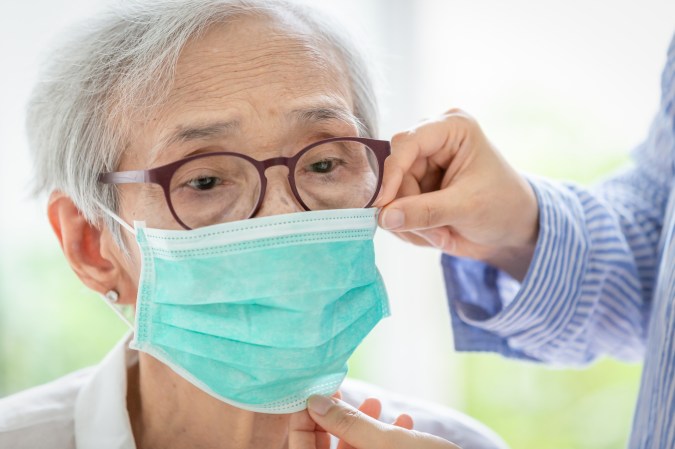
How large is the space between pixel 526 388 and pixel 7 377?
6.97ft

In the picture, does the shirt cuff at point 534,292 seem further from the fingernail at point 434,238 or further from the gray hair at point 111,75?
the gray hair at point 111,75

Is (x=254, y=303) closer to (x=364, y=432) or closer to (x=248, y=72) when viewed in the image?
(x=364, y=432)

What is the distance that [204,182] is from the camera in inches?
57.3

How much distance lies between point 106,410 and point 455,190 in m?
0.88

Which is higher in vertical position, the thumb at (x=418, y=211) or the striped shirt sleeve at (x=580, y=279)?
the thumb at (x=418, y=211)

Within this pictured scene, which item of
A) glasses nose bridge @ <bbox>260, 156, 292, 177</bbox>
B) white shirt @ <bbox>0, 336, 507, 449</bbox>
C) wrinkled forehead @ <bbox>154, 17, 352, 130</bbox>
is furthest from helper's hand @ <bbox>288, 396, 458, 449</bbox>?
wrinkled forehead @ <bbox>154, 17, 352, 130</bbox>

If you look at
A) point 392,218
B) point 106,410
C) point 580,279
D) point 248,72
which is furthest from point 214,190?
point 580,279

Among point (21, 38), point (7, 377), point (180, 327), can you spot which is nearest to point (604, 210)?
point (180, 327)

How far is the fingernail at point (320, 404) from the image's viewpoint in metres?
1.39

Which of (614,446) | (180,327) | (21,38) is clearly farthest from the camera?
(614,446)

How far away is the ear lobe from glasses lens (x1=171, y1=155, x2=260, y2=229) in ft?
0.93

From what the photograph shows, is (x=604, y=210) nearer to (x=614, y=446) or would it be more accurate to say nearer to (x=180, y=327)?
(x=180, y=327)

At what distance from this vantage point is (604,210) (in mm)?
1826

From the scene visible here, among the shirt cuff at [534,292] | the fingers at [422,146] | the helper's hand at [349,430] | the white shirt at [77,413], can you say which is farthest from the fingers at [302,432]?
the shirt cuff at [534,292]
